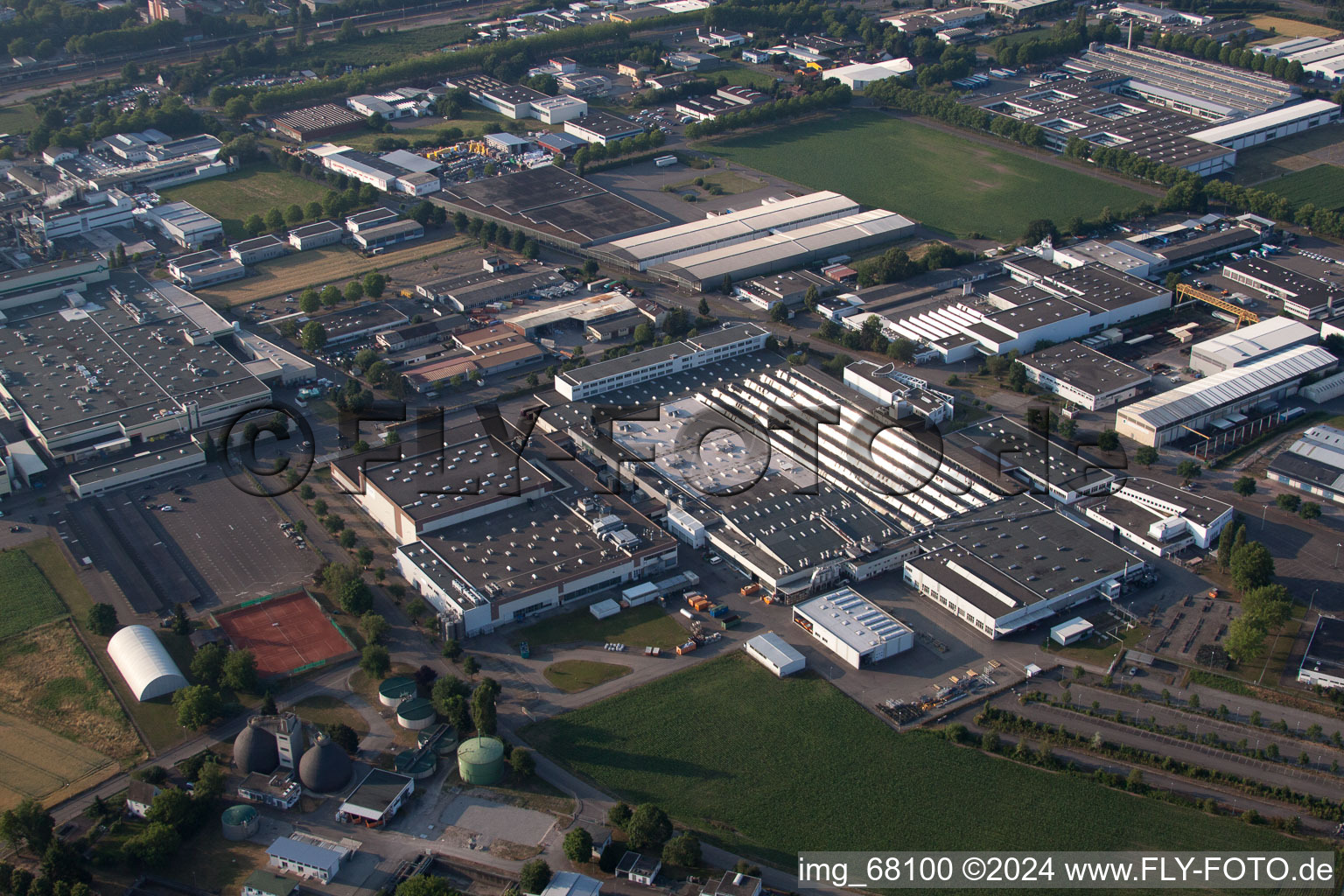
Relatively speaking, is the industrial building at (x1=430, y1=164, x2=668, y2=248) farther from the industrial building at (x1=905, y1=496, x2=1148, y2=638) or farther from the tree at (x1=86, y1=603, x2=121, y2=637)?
the tree at (x1=86, y1=603, x2=121, y2=637)

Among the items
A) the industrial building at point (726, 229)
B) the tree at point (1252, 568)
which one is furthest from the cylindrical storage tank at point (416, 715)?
the industrial building at point (726, 229)

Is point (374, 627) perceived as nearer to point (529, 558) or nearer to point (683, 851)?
point (529, 558)

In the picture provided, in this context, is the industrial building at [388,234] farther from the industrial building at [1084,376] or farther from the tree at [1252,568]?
the tree at [1252,568]

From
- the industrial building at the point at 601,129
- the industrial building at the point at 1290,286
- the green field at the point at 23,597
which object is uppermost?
the industrial building at the point at 601,129

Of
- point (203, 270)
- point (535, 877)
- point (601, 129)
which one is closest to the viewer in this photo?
point (535, 877)

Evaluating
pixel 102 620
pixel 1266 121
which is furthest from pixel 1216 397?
pixel 102 620
